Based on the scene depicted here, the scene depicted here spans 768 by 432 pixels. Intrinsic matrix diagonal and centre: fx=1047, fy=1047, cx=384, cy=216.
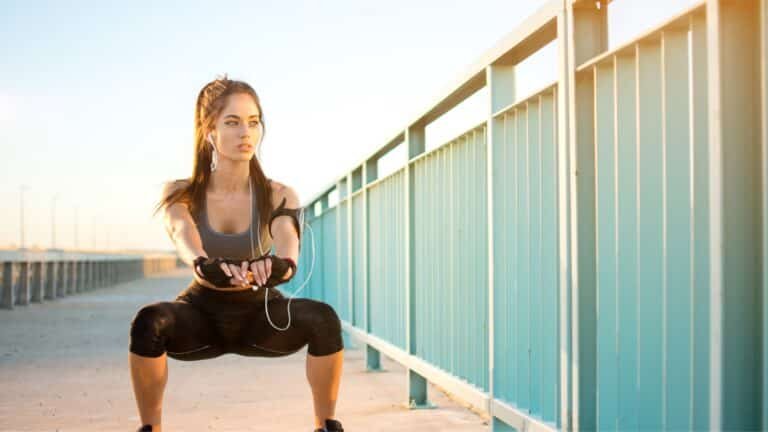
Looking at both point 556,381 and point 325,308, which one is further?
point 325,308

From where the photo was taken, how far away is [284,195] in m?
4.26

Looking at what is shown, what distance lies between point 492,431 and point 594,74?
1.76 m

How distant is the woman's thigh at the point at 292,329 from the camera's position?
3828 mm

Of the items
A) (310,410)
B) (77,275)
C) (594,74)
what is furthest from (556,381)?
(77,275)

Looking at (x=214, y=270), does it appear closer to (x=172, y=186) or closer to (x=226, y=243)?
(x=226, y=243)

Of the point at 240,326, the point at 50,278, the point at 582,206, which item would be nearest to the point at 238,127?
the point at 240,326

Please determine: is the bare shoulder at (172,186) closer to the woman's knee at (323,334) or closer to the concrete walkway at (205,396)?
the woman's knee at (323,334)

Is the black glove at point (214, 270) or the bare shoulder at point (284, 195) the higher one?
the bare shoulder at point (284, 195)

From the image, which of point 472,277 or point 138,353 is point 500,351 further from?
point 138,353

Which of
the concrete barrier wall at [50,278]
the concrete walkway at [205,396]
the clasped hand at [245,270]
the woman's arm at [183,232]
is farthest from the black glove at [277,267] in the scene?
the concrete barrier wall at [50,278]

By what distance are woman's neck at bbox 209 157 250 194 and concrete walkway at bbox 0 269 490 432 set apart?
1.31m

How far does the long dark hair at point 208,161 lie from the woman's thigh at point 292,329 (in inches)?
18.2

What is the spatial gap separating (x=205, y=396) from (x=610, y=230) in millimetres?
3828

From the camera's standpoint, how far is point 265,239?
4.21 metres
